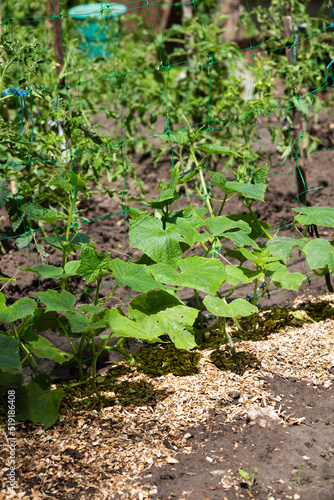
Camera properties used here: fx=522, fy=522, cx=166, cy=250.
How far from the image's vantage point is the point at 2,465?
187cm

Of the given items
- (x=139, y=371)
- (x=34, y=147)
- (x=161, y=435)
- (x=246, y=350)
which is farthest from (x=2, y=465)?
(x=34, y=147)

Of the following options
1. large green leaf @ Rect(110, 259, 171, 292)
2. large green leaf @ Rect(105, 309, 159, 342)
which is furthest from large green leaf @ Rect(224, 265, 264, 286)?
large green leaf @ Rect(105, 309, 159, 342)

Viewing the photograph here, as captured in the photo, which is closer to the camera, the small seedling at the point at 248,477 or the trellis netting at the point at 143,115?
the small seedling at the point at 248,477

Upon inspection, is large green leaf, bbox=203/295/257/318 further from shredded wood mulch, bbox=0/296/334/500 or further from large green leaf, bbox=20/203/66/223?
large green leaf, bbox=20/203/66/223

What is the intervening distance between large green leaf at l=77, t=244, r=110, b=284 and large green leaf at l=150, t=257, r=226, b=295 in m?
0.22

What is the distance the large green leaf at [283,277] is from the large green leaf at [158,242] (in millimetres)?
481

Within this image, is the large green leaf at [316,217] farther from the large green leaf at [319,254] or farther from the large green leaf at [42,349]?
the large green leaf at [42,349]

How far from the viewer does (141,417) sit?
213cm

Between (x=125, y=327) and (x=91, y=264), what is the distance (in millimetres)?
325

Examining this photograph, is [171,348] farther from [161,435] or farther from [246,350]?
[161,435]

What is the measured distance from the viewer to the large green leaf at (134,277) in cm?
212

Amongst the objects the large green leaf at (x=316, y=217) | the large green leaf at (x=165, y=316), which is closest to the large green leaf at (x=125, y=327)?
the large green leaf at (x=165, y=316)

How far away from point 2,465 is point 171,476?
607 millimetres

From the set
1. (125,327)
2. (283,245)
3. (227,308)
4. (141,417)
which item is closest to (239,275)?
(227,308)
